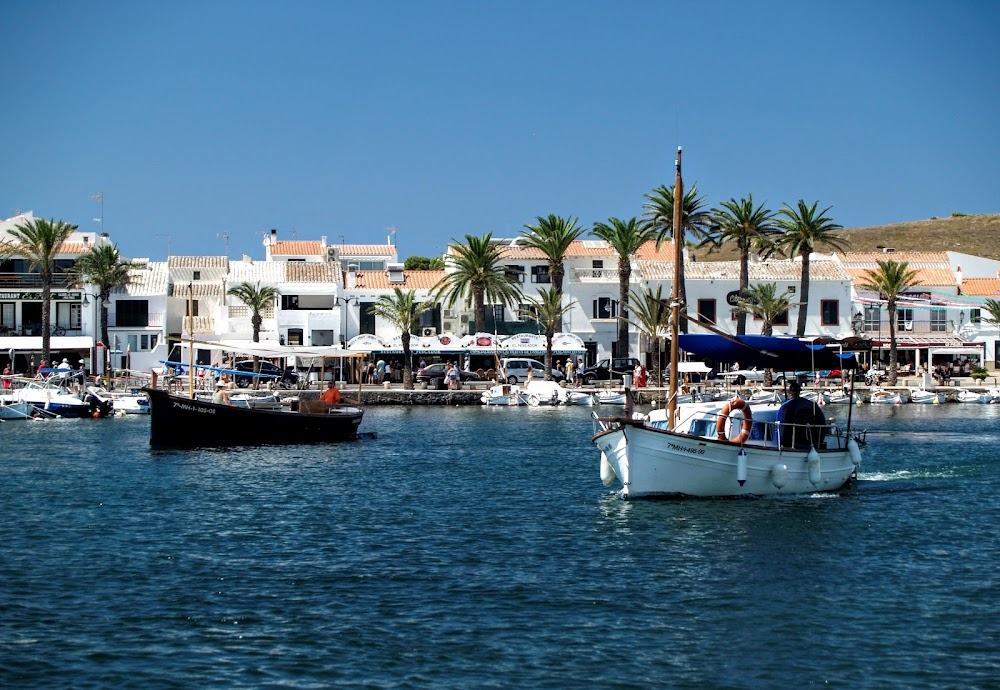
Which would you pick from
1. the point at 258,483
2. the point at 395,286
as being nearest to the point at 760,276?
the point at 395,286

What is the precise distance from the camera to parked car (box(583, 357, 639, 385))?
80.7m

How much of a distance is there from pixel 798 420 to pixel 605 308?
58829 millimetres

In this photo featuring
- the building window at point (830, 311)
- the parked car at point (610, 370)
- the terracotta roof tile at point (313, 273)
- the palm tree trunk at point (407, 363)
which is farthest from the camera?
the building window at point (830, 311)

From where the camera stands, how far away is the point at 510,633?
18812mm

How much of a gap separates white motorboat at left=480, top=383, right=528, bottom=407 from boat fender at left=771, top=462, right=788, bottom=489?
138 feet

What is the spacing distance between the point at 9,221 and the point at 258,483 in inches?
2464

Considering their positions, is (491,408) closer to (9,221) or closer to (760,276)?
(760,276)

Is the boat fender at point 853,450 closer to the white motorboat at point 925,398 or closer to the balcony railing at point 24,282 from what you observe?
the white motorboat at point 925,398

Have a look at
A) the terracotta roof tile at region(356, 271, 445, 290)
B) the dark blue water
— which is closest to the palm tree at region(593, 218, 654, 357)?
the terracotta roof tile at region(356, 271, 445, 290)

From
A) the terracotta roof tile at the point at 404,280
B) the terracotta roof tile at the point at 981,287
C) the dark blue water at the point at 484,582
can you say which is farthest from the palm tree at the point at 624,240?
the dark blue water at the point at 484,582

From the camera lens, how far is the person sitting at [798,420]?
30.6 metres

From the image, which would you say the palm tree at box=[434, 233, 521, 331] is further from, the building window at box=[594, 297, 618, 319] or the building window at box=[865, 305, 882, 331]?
the building window at box=[865, 305, 882, 331]

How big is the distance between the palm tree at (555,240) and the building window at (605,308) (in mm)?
4417

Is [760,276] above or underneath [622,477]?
above
